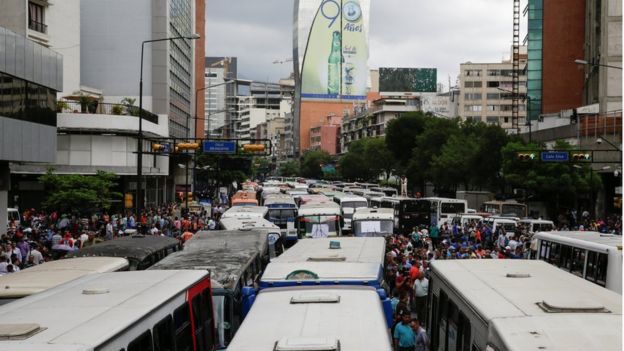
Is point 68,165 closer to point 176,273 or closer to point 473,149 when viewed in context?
point 473,149

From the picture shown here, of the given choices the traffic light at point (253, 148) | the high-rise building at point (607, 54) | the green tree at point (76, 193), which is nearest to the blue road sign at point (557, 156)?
the traffic light at point (253, 148)

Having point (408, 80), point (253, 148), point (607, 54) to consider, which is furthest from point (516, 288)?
point (408, 80)

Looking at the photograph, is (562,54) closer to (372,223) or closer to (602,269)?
(372,223)

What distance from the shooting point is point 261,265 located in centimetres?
1959

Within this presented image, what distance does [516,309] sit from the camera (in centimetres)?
802

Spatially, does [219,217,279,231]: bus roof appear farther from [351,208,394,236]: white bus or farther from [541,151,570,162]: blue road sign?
[541,151,570,162]: blue road sign

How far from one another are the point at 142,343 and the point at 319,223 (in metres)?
26.3

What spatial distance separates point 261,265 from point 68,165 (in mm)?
37597

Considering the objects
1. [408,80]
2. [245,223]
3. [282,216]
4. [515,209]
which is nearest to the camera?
[245,223]

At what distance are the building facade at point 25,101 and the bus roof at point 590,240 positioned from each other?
2007 cm

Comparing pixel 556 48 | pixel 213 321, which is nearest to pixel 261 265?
pixel 213 321

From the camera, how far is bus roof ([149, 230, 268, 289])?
1406cm

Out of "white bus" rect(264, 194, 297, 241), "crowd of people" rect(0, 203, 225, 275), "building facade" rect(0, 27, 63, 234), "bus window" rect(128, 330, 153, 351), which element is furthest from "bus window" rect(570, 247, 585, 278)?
"white bus" rect(264, 194, 297, 241)

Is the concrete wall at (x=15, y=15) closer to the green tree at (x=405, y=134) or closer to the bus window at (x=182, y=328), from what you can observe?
the bus window at (x=182, y=328)
